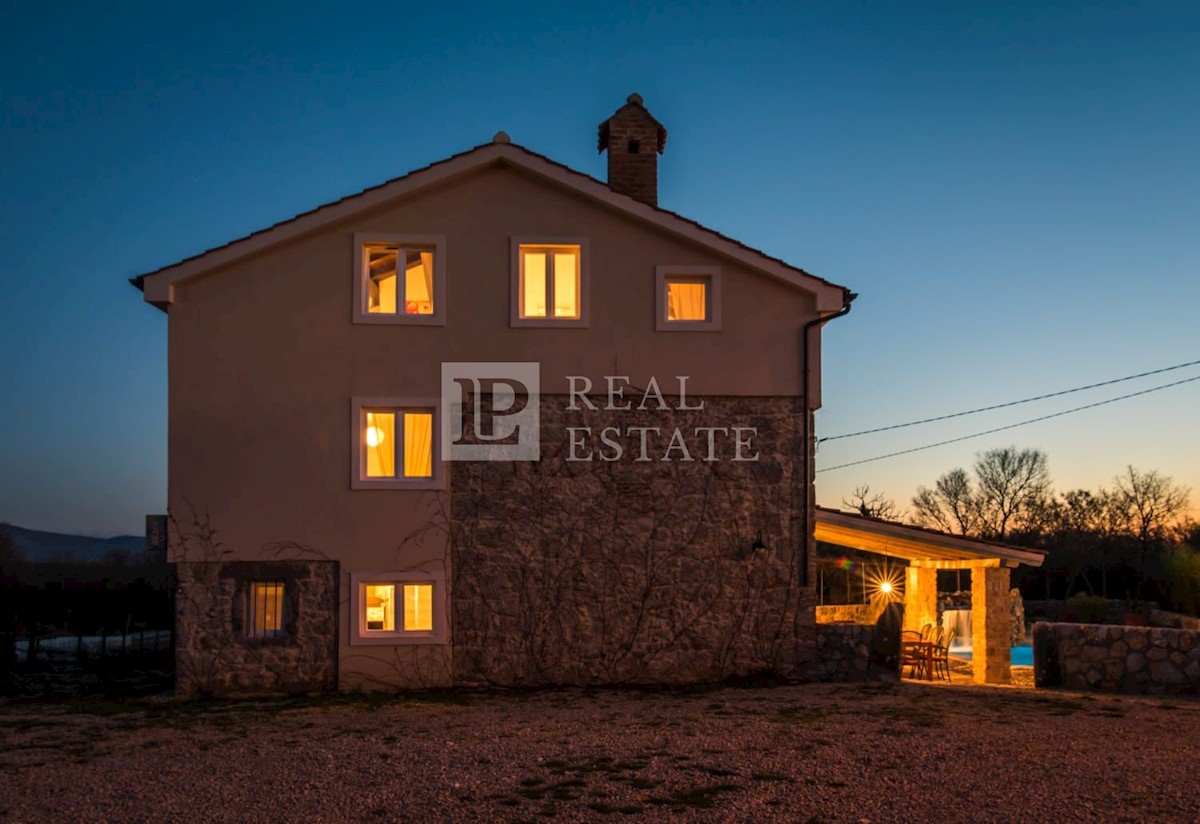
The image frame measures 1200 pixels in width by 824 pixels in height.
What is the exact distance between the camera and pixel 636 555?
568 inches

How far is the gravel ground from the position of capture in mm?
7656

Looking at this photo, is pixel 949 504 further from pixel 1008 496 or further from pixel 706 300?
pixel 706 300

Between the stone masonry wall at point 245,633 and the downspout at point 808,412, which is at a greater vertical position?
the downspout at point 808,412

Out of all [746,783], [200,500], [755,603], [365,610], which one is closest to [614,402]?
[755,603]

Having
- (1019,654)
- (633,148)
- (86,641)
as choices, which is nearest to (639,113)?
(633,148)

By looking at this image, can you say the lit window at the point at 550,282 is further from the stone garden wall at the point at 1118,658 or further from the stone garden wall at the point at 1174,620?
the stone garden wall at the point at 1174,620

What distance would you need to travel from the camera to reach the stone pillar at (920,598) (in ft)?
71.5

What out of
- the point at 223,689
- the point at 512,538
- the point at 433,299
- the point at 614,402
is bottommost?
the point at 223,689

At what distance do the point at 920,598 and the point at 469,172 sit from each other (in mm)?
13800

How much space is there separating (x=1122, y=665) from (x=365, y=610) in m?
10.5

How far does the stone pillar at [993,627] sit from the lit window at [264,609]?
11138 millimetres

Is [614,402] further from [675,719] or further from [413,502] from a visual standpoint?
[675,719]

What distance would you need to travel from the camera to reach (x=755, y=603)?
14.5 m

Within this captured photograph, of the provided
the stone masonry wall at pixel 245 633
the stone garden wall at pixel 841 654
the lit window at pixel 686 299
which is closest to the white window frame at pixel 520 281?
the lit window at pixel 686 299
